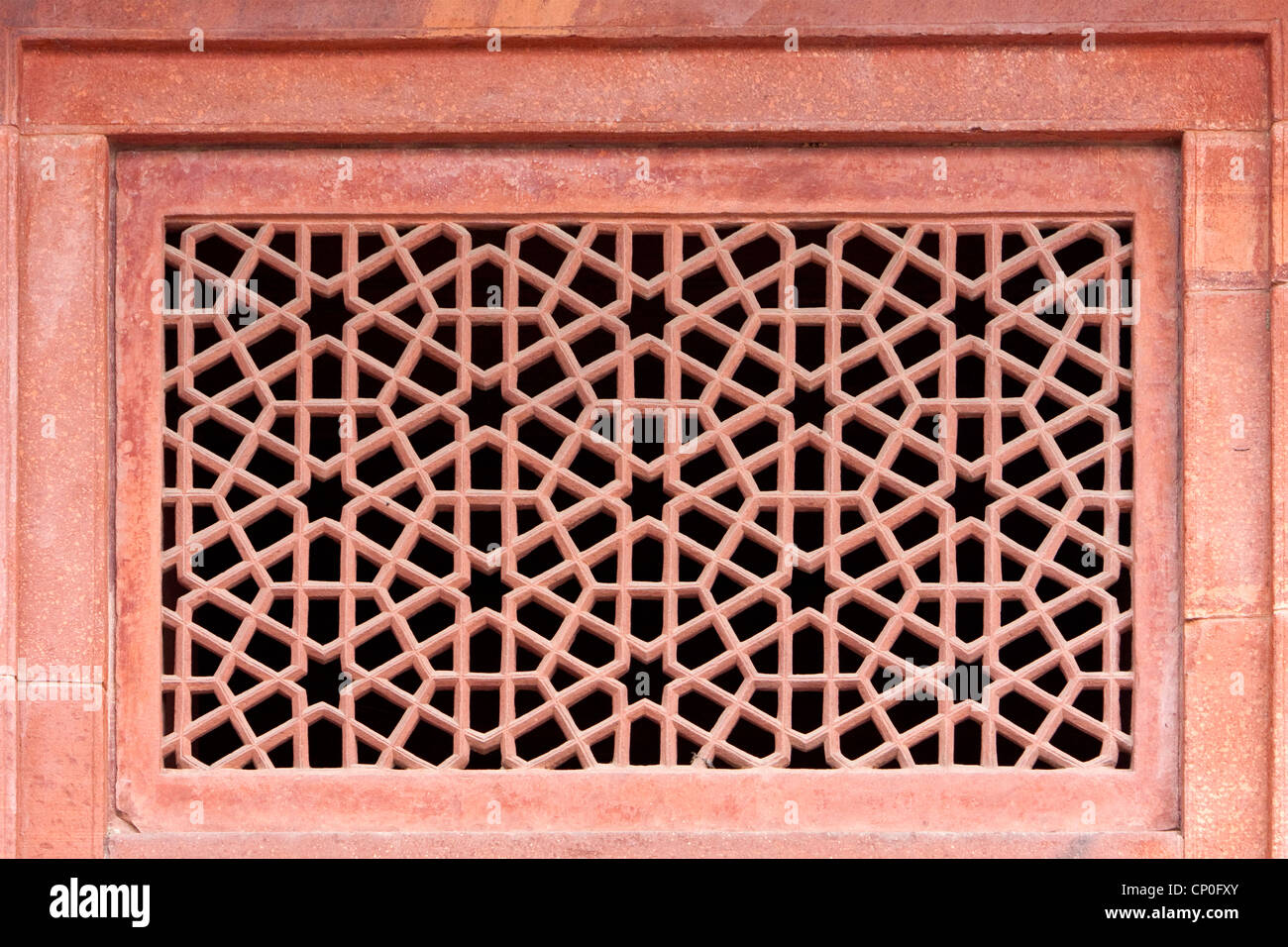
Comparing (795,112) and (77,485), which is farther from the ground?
(795,112)

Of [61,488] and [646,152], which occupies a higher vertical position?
[646,152]

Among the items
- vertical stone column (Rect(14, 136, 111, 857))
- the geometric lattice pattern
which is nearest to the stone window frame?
vertical stone column (Rect(14, 136, 111, 857))

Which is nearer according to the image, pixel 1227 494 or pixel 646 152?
pixel 1227 494

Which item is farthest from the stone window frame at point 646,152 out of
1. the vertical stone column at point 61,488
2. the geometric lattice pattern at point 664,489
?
the geometric lattice pattern at point 664,489

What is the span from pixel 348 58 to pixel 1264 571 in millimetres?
2326

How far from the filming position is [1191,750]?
271 cm

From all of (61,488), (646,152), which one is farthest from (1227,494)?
(61,488)

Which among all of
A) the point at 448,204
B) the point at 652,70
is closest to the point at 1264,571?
the point at 652,70

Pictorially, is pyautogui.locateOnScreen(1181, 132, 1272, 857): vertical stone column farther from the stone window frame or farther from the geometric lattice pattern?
the geometric lattice pattern

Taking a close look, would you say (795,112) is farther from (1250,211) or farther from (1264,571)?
(1264,571)

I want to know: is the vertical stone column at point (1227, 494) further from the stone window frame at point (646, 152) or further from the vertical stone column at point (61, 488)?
the vertical stone column at point (61, 488)

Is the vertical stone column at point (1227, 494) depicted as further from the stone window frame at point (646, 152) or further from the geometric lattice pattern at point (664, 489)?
the geometric lattice pattern at point (664, 489)

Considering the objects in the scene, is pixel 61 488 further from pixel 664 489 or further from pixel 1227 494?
pixel 1227 494

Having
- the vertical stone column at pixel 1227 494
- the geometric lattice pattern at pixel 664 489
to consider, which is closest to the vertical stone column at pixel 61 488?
the geometric lattice pattern at pixel 664 489
